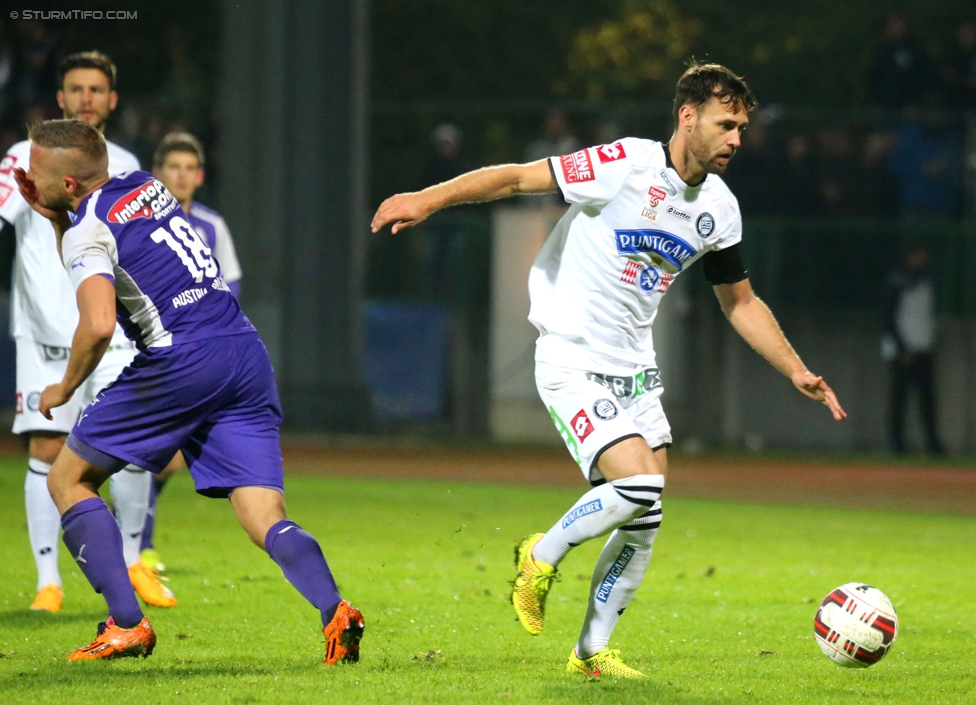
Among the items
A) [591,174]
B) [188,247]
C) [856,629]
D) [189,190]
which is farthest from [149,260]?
[856,629]

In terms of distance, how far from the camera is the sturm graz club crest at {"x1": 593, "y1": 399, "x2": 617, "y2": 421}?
5.69 meters

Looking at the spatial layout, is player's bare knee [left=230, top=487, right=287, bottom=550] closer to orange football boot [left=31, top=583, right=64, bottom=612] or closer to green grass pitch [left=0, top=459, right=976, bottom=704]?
green grass pitch [left=0, top=459, right=976, bottom=704]

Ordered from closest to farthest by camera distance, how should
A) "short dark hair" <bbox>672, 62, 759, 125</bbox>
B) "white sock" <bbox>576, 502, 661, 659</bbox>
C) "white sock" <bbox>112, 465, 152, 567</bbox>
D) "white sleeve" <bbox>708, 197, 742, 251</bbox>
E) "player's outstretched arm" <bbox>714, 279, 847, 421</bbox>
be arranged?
"short dark hair" <bbox>672, 62, 759, 125</bbox>, "white sock" <bbox>576, 502, 661, 659</bbox>, "white sleeve" <bbox>708, 197, 742, 251</bbox>, "player's outstretched arm" <bbox>714, 279, 847, 421</bbox>, "white sock" <bbox>112, 465, 152, 567</bbox>

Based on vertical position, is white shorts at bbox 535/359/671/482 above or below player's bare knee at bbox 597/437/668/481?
above

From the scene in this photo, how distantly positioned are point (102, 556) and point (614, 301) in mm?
2263

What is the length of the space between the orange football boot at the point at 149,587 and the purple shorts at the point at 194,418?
1809 millimetres

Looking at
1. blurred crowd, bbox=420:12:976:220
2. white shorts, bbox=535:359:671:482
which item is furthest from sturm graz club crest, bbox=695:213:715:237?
blurred crowd, bbox=420:12:976:220

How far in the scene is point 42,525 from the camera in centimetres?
751

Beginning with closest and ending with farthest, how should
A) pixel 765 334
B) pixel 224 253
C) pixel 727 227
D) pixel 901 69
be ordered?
pixel 727 227, pixel 765 334, pixel 224 253, pixel 901 69

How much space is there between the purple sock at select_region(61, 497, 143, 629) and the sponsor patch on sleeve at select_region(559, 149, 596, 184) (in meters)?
2.26

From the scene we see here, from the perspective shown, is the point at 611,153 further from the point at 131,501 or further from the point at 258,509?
the point at 131,501

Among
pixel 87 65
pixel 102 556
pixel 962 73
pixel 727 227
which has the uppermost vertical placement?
pixel 962 73

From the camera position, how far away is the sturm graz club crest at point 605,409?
569 centimetres

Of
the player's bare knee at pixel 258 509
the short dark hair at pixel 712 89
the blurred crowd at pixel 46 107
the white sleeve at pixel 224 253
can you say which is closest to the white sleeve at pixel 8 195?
the white sleeve at pixel 224 253
